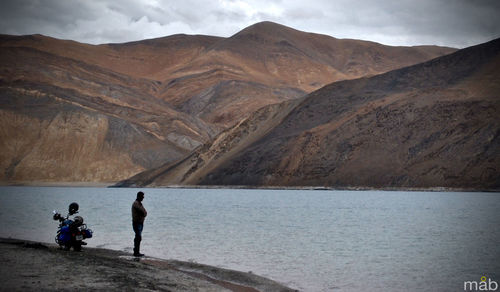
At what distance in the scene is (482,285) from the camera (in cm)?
1750

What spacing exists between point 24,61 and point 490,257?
6864 inches

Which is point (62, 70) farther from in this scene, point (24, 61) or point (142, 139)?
point (142, 139)

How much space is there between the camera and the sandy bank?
1308cm

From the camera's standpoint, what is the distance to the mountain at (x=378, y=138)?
9012 cm

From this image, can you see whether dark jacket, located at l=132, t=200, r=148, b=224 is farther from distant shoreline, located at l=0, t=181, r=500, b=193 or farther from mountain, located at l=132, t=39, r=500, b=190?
mountain, located at l=132, t=39, r=500, b=190

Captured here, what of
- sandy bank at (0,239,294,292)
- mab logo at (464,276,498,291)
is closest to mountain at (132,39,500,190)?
mab logo at (464,276,498,291)

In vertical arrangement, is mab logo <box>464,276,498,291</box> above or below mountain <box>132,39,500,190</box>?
below

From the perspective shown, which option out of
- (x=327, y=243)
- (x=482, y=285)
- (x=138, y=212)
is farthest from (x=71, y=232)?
(x=327, y=243)

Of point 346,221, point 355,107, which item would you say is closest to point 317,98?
point 355,107

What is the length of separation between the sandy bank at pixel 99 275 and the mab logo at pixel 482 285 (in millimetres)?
4980

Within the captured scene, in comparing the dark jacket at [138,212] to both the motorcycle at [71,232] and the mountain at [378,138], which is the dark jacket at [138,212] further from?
the mountain at [378,138]

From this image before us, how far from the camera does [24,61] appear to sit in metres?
179

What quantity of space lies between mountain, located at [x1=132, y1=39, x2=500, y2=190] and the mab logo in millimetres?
68752

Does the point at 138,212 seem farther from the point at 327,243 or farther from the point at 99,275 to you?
the point at 327,243
